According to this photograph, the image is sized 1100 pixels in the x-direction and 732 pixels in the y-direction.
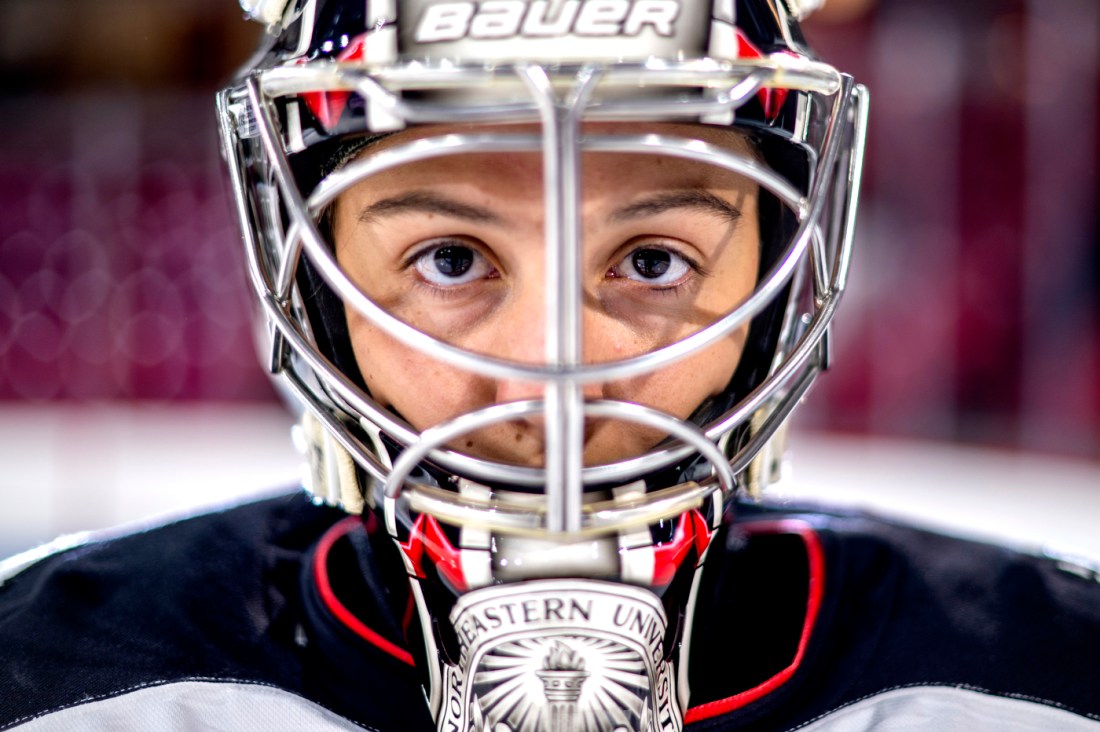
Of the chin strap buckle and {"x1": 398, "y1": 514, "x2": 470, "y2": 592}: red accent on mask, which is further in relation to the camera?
the chin strap buckle

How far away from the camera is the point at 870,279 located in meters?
3.63

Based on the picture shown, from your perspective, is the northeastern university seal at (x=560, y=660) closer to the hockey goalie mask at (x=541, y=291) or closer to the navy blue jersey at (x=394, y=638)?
the hockey goalie mask at (x=541, y=291)

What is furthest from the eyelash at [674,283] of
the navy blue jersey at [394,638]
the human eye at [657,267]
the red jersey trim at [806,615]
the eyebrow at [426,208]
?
the red jersey trim at [806,615]

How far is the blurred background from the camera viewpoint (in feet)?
11.1

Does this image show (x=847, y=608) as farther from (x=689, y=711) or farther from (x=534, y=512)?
(x=534, y=512)

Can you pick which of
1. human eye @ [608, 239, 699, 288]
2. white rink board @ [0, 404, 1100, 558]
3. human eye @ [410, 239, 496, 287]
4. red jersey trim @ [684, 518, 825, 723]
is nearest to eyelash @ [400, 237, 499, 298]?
human eye @ [410, 239, 496, 287]

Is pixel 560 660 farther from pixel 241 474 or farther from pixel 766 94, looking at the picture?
pixel 241 474

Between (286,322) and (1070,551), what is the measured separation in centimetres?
83

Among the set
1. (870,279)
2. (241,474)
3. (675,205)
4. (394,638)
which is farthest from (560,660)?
(870,279)

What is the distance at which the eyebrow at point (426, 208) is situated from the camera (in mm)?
706

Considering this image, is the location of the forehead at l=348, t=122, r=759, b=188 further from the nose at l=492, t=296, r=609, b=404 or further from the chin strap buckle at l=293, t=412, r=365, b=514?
the chin strap buckle at l=293, t=412, r=365, b=514

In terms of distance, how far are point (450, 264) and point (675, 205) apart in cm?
17

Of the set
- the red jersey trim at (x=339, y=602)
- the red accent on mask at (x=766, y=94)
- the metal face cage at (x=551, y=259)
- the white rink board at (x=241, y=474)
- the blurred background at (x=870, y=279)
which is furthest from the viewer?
the blurred background at (x=870, y=279)

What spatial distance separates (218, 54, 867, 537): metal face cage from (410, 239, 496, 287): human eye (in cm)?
7
